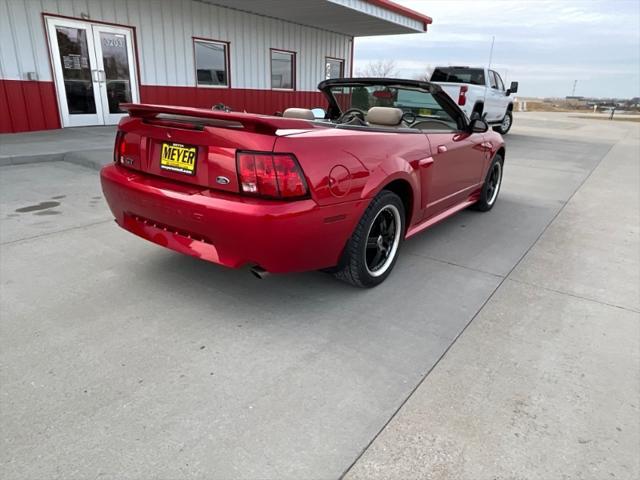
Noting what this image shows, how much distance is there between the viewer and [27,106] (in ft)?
27.7

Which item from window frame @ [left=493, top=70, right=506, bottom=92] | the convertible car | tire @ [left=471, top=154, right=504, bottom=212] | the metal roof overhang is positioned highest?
the metal roof overhang

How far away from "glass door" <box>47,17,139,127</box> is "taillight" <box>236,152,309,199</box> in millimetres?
8354

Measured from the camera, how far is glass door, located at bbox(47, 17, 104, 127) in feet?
28.2

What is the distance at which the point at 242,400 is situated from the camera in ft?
6.38

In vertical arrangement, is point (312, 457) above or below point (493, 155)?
below

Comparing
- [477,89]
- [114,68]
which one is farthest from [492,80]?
[114,68]

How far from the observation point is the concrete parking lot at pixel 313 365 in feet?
5.50

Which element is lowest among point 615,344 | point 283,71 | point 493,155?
point 615,344

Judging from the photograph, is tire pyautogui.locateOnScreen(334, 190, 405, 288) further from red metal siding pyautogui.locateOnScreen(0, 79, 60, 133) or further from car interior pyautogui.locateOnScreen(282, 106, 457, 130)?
red metal siding pyautogui.locateOnScreen(0, 79, 60, 133)

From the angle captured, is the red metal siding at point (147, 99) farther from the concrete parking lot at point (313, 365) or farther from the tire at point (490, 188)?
the tire at point (490, 188)

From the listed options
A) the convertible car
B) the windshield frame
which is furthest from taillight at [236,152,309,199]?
the windshield frame

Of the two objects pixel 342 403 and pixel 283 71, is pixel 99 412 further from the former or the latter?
pixel 283 71

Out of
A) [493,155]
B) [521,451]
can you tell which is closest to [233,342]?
[521,451]

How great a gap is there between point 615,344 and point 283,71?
518 inches
